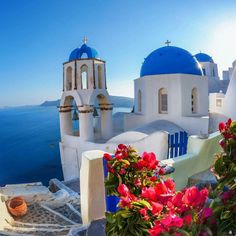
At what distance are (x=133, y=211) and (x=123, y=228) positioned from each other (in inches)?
5.6

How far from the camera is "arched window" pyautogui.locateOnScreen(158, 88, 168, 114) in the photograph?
1246cm

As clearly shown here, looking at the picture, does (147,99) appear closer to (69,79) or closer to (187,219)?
(69,79)

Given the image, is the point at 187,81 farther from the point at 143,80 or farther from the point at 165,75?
the point at 143,80

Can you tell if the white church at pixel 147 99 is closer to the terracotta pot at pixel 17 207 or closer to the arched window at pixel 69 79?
the arched window at pixel 69 79

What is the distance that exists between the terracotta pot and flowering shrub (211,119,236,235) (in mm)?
4303

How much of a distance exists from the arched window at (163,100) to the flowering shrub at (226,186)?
416 inches

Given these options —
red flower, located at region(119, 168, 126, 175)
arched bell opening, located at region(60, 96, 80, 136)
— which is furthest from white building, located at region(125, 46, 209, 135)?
red flower, located at region(119, 168, 126, 175)

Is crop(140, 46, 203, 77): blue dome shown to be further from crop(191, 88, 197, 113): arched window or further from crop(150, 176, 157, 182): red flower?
crop(150, 176, 157, 182): red flower

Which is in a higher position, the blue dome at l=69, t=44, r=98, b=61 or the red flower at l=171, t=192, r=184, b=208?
the blue dome at l=69, t=44, r=98, b=61

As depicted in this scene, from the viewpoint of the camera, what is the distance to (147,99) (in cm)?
1252

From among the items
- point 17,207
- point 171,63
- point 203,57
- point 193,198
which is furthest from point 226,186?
point 203,57

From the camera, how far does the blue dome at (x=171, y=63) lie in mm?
12469

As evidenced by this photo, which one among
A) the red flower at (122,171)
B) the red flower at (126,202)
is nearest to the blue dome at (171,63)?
the red flower at (122,171)

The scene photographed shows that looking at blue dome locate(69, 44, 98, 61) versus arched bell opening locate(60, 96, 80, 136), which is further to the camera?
arched bell opening locate(60, 96, 80, 136)
